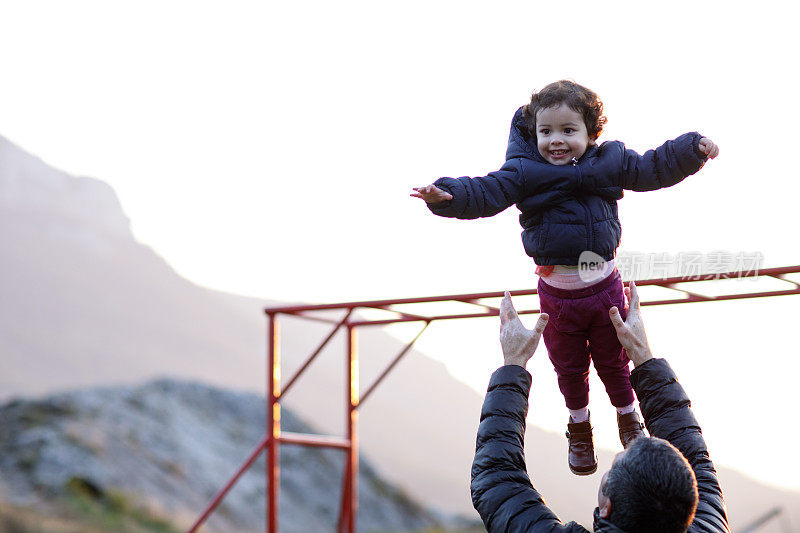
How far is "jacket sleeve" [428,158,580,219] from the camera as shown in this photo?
2.86 m

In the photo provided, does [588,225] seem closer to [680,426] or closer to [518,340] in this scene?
[518,340]

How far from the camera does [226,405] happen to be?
21.9m

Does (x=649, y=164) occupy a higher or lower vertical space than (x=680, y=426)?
higher

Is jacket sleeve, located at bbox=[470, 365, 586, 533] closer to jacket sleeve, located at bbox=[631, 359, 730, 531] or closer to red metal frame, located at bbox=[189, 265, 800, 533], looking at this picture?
jacket sleeve, located at bbox=[631, 359, 730, 531]

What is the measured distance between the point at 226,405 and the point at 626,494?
20.8 meters

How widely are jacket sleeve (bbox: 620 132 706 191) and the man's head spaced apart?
0.16 metres

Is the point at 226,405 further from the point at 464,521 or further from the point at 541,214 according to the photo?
the point at 541,214

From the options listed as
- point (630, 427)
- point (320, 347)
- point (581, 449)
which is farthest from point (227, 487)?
point (630, 427)

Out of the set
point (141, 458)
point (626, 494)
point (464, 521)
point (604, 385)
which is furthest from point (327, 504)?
point (626, 494)

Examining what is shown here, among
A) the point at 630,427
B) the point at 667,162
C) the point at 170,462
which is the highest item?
the point at 667,162

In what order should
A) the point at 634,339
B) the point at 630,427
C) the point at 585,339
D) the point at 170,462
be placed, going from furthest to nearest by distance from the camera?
the point at 170,462, the point at 630,427, the point at 585,339, the point at 634,339

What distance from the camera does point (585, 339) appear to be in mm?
3160

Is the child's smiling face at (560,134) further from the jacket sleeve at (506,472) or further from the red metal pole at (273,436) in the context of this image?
the red metal pole at (273,436)

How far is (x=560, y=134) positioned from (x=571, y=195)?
8.1 inches
